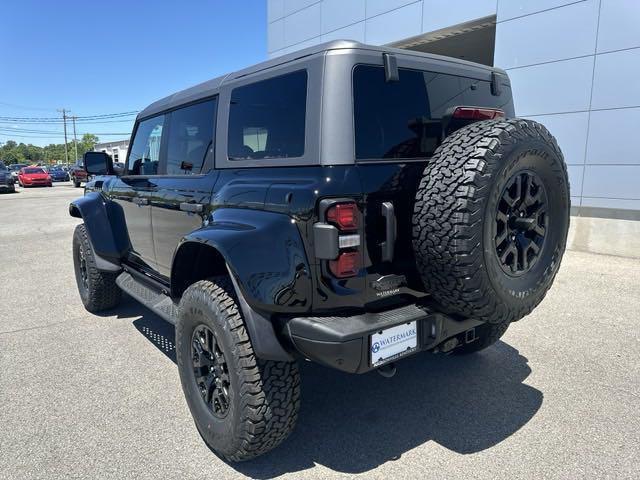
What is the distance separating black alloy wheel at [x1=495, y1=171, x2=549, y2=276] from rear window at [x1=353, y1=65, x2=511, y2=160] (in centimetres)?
49

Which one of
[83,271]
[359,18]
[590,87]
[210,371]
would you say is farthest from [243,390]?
[359,18]

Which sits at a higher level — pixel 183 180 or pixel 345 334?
pixel 183 180

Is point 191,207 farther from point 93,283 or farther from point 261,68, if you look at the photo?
point 93,283

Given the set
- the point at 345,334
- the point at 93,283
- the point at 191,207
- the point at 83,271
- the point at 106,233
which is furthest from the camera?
the point at 83,271

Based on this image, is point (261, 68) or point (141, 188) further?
point (141, 188)

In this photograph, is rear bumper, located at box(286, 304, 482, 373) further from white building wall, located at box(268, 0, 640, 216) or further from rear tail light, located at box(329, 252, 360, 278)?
white building wall, located at box(268, 0, 640, 216)

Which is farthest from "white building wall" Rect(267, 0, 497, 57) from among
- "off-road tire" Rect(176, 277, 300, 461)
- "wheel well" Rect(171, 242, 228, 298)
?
"off-road tire" Rect(176, 277, 300, 461)

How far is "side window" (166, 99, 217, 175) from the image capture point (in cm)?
307

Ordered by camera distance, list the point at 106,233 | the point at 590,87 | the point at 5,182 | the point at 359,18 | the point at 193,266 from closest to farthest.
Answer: the point at 193,266, the point at 106,233, the point at 590,87, the point at 359,18, the point at 5,182

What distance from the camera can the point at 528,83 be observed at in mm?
8656

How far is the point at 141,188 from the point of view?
3.78 m

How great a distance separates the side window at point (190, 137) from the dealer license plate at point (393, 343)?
1672mm

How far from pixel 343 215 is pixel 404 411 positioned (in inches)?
59.8

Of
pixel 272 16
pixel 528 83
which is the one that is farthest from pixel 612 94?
pixel 272 16
